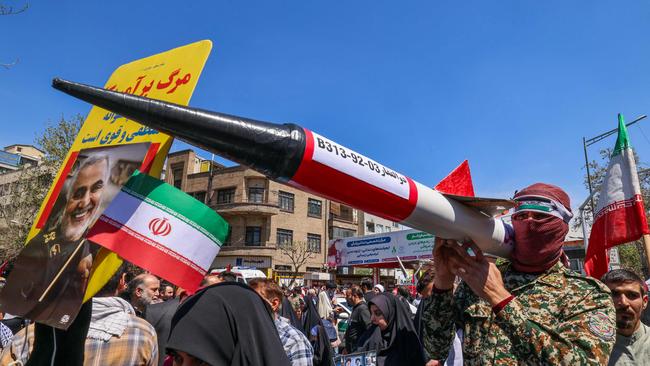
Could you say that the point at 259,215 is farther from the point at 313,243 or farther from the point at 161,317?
the point at 161,317

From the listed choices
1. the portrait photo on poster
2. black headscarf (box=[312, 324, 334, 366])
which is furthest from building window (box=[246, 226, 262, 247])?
the portrait photo on poster

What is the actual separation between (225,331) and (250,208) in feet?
125

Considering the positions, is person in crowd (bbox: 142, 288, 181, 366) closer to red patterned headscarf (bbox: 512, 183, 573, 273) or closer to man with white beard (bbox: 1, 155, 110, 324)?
man with white beard (bbox: 1, 155, 110, 324)

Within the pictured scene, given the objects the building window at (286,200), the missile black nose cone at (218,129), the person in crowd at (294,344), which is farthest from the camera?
the building window at (286,200)

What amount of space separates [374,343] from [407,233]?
1451cm

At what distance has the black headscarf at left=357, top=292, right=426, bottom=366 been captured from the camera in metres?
4.45

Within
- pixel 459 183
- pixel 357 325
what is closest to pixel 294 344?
pixel 459 183

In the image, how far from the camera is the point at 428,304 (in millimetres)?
2340

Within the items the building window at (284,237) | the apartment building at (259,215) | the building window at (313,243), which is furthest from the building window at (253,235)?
the building window at (313,243)

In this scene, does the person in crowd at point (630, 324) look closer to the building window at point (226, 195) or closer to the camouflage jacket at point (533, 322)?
the camouflage jacket at point (533, 322)

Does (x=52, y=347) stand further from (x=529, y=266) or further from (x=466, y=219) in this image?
(x=529, y=266)

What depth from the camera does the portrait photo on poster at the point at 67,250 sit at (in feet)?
4.76

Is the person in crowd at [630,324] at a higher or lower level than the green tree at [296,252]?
lower

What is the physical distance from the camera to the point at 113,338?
270 cm
